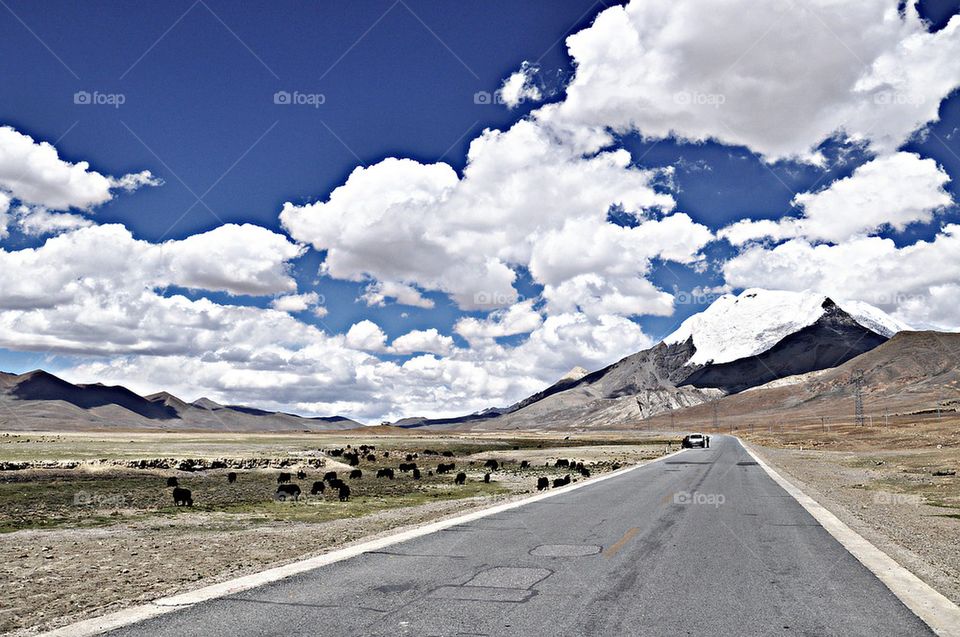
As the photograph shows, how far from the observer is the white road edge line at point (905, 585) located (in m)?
7.94

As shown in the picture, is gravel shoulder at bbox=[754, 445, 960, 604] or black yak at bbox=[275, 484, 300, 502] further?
black yak at bbox=[275, 484, 300, 502]

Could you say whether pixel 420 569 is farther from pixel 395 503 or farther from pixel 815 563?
pixel 395 503

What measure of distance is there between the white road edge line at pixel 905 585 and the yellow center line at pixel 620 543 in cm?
387

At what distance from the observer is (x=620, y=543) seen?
1292cm

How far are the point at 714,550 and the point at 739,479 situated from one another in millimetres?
19461

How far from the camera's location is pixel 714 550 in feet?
40.5

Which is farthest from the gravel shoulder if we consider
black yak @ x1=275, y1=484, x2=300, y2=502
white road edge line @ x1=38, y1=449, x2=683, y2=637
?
black yak @ x1=275, y1=484, x2=300, y2=502

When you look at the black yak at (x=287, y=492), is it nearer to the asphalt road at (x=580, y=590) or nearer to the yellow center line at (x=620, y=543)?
the asphalt road at (x=580, y=590)

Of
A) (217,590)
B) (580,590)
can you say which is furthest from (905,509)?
(217,590)

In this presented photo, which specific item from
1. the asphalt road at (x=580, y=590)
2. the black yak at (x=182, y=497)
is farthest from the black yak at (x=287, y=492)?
the asphalt road at (x=580, y=590)

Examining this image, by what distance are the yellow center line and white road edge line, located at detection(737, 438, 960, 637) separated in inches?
152

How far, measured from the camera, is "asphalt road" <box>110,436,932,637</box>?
7.51m

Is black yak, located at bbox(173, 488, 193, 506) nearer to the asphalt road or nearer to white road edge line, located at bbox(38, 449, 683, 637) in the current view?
white road edge line, located at bbox(38, 449, 683, 637)

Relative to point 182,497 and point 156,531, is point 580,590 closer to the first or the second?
point 156,531
